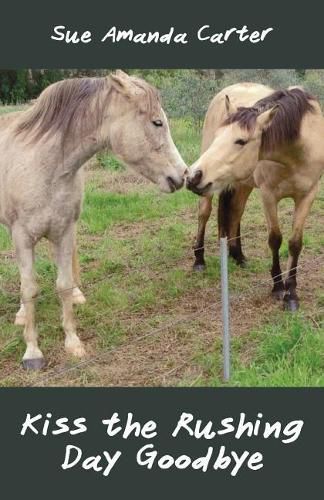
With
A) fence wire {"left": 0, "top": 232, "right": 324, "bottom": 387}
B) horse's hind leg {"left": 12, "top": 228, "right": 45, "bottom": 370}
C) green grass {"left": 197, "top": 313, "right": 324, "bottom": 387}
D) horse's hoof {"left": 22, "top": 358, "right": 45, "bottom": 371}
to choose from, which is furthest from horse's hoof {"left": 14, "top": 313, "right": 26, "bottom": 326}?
green grass {"left": 197, "top": 313, "right": 324, "bottom": 387}

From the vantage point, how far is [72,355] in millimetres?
4219

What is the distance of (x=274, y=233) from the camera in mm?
5090

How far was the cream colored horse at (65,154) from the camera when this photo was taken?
3.56 meters

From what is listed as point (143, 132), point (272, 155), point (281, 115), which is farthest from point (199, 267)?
point (143, 132)

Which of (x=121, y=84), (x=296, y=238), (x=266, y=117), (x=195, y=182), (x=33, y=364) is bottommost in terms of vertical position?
(x=33, y=364)

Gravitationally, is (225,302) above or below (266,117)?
below

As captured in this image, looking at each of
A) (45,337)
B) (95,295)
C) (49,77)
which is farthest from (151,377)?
(49,77)

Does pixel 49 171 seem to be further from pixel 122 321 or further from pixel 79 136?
pixel 122 321

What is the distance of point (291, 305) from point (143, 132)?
2212mm

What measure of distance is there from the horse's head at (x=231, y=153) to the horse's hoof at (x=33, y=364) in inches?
67.7

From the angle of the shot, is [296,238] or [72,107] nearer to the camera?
[72,107]

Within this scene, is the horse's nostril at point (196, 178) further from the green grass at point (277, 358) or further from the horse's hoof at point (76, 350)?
the horse's hoof at point (76, 350)

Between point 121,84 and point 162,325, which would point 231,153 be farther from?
point 162,325

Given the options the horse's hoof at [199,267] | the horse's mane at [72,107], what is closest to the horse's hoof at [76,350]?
the horse's mane at [72,107]
